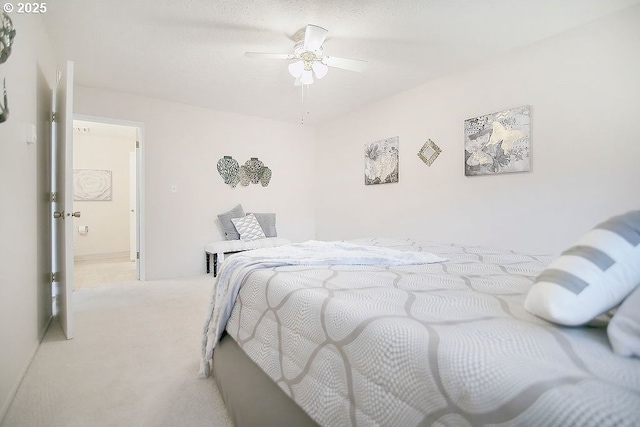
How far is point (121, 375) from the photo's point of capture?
5.45 ft

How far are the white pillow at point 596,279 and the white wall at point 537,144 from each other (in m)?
2.11

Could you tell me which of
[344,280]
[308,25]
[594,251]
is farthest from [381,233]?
[594,251]

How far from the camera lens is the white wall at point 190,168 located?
3.80 m

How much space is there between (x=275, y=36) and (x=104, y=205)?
5.30 m

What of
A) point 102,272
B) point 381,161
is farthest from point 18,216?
point 381,161

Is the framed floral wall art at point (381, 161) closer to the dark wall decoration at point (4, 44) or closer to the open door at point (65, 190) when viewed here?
the open door at point (65, 190)

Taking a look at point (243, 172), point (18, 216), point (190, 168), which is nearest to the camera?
point (18, 216)

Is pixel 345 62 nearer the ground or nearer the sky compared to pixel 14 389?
nearer the sky

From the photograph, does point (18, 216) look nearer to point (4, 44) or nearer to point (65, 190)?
point (65, 190)

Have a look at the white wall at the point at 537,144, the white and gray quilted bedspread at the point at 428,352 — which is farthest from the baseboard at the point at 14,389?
the white wall at the point at 537,144

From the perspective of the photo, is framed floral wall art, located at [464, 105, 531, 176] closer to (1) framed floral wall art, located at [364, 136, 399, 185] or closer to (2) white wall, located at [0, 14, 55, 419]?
(1) framed floral wall art, located at [364, 136, 399, 185]

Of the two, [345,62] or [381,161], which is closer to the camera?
[345,62]

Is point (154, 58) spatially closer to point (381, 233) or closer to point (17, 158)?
point (17, 158)

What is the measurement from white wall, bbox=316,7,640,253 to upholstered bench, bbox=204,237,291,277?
155cm
